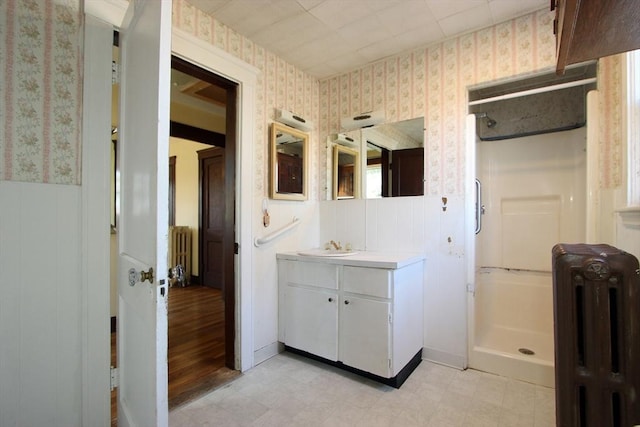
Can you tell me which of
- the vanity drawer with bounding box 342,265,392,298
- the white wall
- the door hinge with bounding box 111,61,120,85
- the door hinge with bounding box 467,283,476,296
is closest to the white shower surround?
the door hinge with bounding box 467,283,476,296

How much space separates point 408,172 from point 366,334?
129cm

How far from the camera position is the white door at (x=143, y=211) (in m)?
0.98

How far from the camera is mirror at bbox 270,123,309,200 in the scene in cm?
239

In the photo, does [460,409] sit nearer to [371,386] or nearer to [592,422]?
[371,386]

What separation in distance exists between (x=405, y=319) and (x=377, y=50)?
81.1 inches

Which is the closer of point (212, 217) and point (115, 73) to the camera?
point (115, 73)

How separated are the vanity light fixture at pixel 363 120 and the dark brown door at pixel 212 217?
2457mm

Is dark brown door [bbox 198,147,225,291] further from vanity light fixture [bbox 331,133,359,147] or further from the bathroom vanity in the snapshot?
the bathroom vanity

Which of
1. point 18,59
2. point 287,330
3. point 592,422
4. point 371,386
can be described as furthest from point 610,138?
point 18,59

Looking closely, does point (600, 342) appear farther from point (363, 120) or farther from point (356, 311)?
point (363, 120)

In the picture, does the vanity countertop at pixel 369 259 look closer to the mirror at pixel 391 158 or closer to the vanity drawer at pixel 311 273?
the vanity drawer at pixel 311 273

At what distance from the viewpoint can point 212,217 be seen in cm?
468

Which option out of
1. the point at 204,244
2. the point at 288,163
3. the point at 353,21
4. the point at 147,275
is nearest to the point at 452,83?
the point at 353,21

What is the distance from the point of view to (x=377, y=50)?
2406mm
